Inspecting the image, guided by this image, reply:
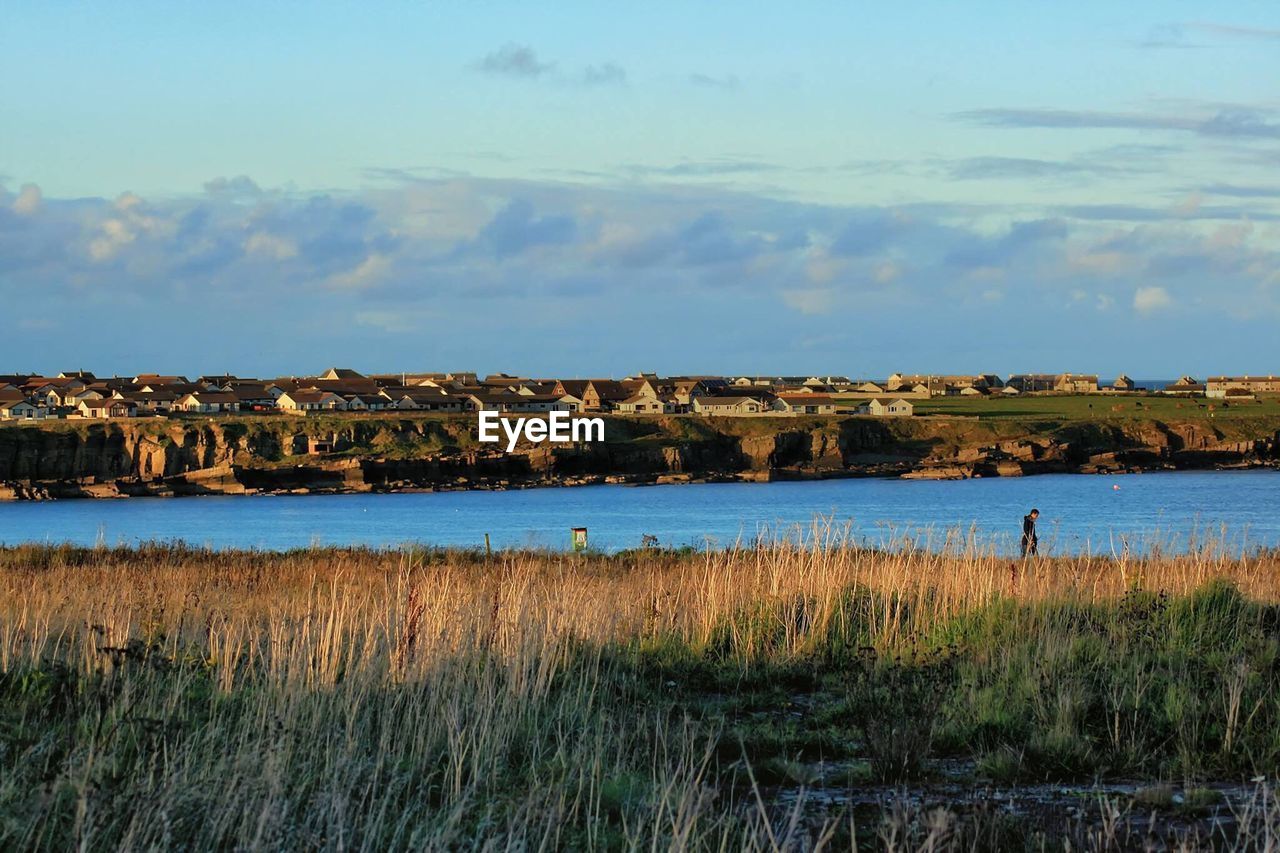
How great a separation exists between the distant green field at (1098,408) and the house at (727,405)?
1543 cm

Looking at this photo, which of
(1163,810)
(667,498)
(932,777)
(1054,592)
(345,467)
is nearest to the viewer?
(1163,810)

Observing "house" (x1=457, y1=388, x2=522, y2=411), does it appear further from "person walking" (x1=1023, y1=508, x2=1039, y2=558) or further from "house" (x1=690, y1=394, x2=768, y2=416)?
"person walking" (x1=1023, y1=508, x2=1039, y2=558)

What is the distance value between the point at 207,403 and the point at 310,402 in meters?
9.62

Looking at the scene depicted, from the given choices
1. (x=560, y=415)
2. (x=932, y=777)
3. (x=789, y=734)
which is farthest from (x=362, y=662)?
(x=560, y=415)

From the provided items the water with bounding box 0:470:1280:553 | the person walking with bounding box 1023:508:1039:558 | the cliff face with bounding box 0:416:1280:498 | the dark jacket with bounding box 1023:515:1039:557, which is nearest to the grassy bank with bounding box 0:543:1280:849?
the person walking with bounding box 1023:508:1039:558

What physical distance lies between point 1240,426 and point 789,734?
11217 cm

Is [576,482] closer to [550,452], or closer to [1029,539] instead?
[550,452]

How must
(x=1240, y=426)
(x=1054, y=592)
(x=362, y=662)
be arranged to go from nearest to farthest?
(x=362, y=662)
(x=1054, y=592)
(x=1240, y=426)

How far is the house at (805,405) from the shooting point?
13025 cm

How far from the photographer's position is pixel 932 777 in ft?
28.6

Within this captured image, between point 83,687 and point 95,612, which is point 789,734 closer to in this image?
point 83,687

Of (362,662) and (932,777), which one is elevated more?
(362,662)

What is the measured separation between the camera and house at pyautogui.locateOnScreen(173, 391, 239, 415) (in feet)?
428

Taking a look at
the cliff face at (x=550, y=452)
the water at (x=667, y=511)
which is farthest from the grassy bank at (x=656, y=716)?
the cliff face at (x=550, y=452)
